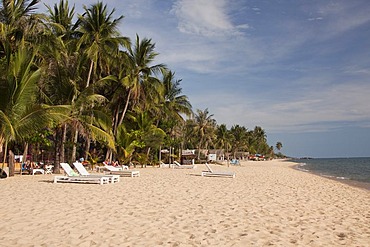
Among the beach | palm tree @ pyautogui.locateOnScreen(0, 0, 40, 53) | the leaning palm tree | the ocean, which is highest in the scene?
palm tree @ pyautogui.locateOnScreen(0, 0, 40, 53)

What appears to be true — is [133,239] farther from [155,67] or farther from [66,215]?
[155,67]

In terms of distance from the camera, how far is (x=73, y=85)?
16.9 m

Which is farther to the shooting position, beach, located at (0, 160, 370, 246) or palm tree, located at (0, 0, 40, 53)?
palm tree, located at (0, 0, 40, 53)

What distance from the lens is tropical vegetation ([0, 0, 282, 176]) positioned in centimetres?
1288

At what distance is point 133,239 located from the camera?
494 centimetres

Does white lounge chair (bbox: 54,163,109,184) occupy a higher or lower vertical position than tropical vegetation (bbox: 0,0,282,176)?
lower

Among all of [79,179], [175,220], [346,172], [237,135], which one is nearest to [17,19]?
[79,179]

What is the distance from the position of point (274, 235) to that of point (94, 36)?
1853 centimetres

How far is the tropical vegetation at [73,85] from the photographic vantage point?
12875 millimetres

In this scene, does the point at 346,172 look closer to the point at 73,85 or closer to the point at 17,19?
the point at 73,85

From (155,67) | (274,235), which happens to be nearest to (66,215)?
(274,235)

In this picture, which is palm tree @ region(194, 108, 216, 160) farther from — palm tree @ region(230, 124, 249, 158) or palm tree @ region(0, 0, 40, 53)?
palm tree @ region(0, 0, 40, 53)

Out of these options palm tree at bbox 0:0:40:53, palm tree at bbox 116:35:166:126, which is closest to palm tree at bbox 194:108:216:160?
palm tree at bbox 116:35:166:126

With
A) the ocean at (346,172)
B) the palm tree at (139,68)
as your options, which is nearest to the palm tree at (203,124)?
the ocean at (346,172)
